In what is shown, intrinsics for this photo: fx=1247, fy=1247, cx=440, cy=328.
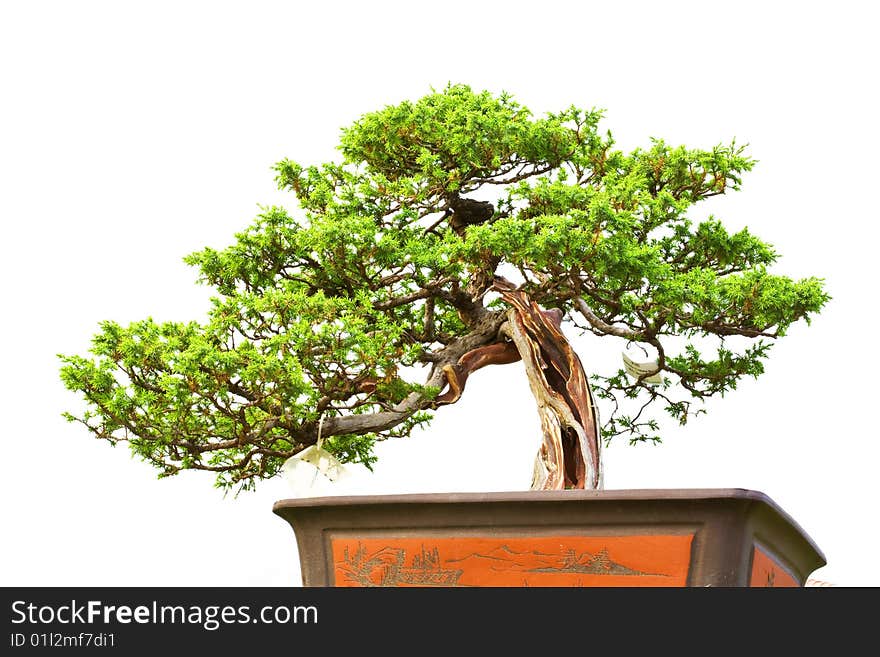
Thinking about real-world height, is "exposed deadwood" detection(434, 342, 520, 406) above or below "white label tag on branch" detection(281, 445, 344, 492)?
above

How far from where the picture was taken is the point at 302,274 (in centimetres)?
422

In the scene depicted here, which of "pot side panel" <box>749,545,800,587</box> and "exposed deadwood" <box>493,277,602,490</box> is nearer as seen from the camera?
"pot side panel" <box>749,545,800,587</box>

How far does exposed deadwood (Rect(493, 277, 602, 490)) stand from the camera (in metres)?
4.31

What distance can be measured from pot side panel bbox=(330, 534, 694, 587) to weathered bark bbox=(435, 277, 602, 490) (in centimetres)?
71

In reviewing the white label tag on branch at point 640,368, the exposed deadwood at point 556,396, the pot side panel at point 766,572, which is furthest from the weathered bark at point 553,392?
the pot side panel at point 766,572

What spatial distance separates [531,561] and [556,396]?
923mm

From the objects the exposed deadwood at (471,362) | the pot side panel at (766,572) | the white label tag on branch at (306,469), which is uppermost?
the exposed deadwood at (471,362)

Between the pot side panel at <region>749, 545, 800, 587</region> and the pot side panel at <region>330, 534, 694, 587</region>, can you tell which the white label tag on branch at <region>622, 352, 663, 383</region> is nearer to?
the pot side panel at <region>749, 545, 800, 587</region>

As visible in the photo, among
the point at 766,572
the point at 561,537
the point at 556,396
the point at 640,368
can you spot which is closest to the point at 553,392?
the point at 556,396

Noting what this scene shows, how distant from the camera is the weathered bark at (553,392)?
14.1 ft

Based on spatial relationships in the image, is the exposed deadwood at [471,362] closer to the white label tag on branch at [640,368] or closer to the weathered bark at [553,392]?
the weathered bark at [553,392]

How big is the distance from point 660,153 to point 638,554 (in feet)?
4.97

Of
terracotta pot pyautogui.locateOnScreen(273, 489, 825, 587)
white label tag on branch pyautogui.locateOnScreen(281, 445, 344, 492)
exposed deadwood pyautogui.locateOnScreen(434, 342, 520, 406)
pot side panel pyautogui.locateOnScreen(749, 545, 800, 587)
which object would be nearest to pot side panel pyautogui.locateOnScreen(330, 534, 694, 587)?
terracotta pot pyautogui.locateOnScreen(273, 489, 825, 587)
